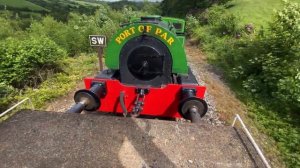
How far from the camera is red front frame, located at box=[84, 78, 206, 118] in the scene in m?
4.82

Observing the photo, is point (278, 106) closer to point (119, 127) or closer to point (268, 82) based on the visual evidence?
point (268, 82)

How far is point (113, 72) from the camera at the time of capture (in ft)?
17.7

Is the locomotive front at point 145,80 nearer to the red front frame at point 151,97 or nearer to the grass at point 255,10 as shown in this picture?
the red front frame at point 151,97

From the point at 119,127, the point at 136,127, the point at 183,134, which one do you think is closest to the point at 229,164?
the point at 183,134

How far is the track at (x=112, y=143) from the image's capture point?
116 inches

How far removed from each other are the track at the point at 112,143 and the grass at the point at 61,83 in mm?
3360

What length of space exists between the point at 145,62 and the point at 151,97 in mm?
731

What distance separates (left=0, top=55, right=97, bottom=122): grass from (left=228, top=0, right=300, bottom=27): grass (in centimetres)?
1261

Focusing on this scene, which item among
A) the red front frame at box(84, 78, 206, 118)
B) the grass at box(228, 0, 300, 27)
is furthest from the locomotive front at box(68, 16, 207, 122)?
the grass at box(228, 0, 300, 27)

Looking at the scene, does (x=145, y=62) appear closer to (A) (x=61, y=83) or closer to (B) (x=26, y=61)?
(A) (x=61, y=83)

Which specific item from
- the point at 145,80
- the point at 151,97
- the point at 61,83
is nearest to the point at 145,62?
the point at 145,80

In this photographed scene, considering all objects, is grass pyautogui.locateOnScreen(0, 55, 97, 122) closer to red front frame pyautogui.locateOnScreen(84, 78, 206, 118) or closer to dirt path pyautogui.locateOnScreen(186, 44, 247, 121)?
red front frame pyautogui.locateOnScreen(84, 78, 206, 118)

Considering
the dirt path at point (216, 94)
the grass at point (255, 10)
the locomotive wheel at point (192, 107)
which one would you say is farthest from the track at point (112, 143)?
the grass at point (255, 10)

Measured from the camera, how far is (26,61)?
29.9ft
